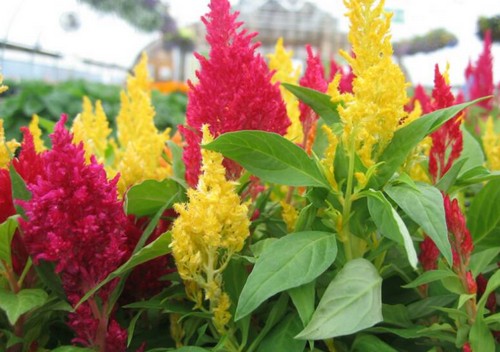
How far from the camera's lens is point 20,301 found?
0.71m

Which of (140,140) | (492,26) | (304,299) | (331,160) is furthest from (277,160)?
(492,26)

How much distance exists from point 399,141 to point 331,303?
244 mm

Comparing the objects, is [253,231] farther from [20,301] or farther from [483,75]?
[483,75]

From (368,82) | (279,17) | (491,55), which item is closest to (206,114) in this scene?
(368,82)

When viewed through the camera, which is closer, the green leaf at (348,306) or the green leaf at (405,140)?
the green leaf at (348,306)

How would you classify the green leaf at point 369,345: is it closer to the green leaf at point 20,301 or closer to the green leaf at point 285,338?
the green leaf at point 285,338

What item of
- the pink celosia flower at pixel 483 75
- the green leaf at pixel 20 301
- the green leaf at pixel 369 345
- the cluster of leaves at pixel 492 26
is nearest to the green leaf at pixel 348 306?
the green leaf at pixel 369 345

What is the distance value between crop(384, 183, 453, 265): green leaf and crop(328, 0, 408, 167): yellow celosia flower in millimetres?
72

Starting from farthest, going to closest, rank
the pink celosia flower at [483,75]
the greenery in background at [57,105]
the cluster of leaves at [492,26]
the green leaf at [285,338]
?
the cluster of leaves at [492,26] → the greenery in background at [57,105] → the pink celosia flower at [483,75] → the green leaf at [285,338]

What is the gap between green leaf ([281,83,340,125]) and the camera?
805 millimetres

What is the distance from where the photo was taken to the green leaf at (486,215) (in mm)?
835

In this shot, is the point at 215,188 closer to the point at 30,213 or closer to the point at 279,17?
the point at 30,213

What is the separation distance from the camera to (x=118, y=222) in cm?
71

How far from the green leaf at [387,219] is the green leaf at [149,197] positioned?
0.31 metres
